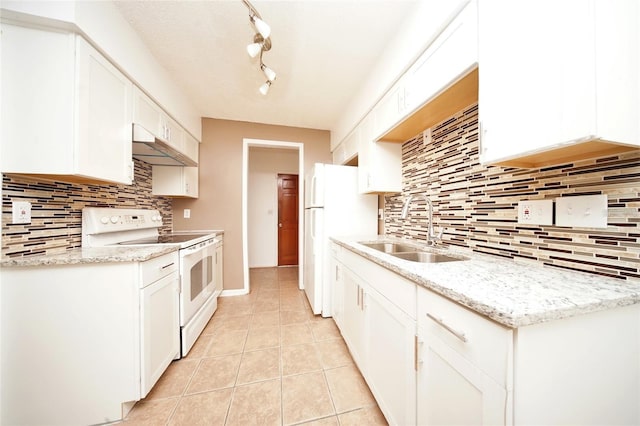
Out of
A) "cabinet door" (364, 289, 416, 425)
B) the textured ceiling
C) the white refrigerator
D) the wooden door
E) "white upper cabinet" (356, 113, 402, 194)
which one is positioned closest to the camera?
"cabinet door" (364, 289, 416, 425)

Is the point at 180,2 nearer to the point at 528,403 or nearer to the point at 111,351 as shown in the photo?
the point at 111,351

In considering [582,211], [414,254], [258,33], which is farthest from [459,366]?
[258,33]

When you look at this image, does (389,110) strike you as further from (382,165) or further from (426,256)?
(426,256)

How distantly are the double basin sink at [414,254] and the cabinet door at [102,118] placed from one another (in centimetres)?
188

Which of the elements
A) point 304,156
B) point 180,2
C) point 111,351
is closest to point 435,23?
point 180,2

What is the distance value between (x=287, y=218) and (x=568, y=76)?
431cm

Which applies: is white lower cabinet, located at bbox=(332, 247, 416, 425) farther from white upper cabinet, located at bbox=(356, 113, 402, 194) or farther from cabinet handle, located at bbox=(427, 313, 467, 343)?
white upper cabinet, located at bbox=(356, 113, 402, 194)

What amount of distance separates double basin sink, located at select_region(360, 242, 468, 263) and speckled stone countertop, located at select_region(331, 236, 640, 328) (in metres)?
0.37

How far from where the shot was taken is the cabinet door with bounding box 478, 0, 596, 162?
61cm

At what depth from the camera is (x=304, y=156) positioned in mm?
3229

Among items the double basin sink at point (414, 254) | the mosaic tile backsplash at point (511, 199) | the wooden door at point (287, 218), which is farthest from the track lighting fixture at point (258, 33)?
the wooden door at point (287, 218)

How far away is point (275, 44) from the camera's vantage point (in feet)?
5.41

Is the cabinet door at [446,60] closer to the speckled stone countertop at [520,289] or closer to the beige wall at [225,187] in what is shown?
the speckled stone countertop at [520,289]

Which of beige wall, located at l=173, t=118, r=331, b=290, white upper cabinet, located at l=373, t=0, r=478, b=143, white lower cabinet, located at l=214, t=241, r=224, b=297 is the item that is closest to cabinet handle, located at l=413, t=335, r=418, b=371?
white upper cabinet, located at l=373, t=0, r=478, b=143
